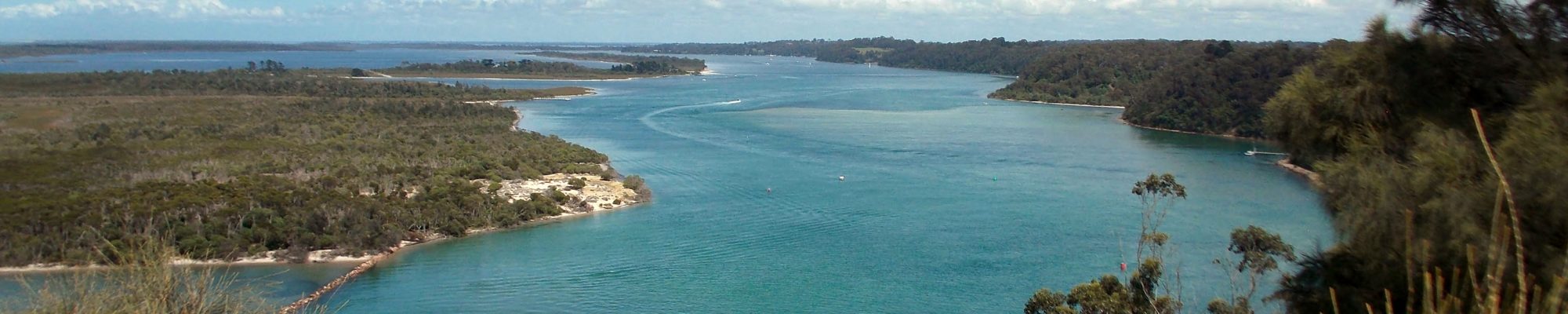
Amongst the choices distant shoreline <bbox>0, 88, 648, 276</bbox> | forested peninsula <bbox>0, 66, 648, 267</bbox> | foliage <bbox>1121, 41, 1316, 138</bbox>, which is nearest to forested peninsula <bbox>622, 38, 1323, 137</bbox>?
foliage <bbox>1121, 41, 1316, 138</bbox>

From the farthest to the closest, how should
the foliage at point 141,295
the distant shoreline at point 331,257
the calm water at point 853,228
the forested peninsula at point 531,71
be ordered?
the forested peninsula at point 531,71 < the distant shoreline at point 331,257 < the calm water at point 853,228 < the foliage at point 141,295

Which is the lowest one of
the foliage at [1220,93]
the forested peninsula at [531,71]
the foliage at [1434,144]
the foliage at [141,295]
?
the forested peninsula at [531,71]

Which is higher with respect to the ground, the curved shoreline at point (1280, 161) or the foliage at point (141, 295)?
the foliage at point (141, 295)

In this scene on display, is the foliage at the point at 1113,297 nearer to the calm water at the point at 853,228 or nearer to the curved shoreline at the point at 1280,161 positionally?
the curved shoreline at the point at 1280,161

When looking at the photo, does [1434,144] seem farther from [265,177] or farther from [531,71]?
[531,71]

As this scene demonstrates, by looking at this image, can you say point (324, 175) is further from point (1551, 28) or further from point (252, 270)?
point (1551, 28)

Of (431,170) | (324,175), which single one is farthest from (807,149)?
(324,175)

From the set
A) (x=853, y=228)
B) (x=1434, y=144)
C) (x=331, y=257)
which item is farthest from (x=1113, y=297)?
(x=331, y=257)

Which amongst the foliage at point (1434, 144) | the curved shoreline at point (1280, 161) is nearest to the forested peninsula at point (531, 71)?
the curved shoreline at point (1280, 161)
